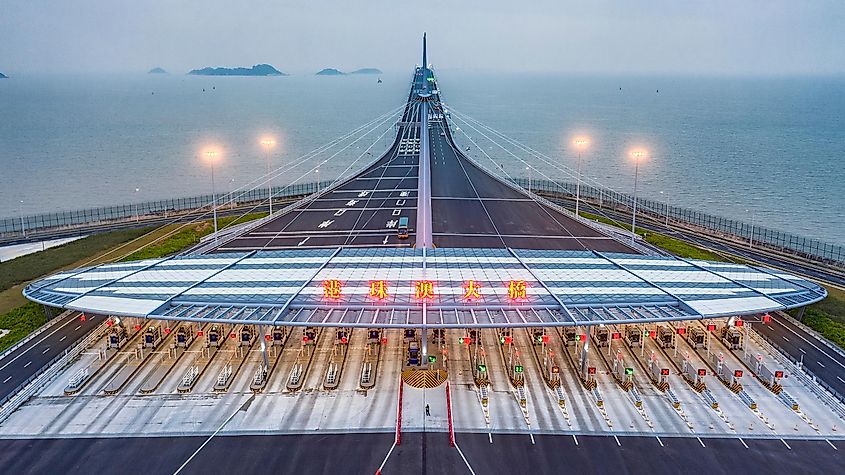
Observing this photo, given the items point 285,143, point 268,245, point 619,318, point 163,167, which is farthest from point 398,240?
point 285,143

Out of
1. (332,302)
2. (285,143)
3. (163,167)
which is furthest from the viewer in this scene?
(285,143)

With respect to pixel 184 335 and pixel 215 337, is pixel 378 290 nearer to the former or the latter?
pixel 215 337

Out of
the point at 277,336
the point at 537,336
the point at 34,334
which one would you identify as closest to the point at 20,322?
the point at 34,334

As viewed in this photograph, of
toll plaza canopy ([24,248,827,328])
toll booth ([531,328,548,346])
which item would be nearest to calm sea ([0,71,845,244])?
toll plaza canopy ([24,248,827,328])

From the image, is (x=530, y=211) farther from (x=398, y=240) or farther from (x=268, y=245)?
(x=268, y=245)

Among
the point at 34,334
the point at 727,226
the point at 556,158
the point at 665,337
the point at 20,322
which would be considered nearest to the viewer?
the point at 665,337

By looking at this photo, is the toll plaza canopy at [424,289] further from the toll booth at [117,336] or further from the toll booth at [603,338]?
the toll booth at [603,338]
